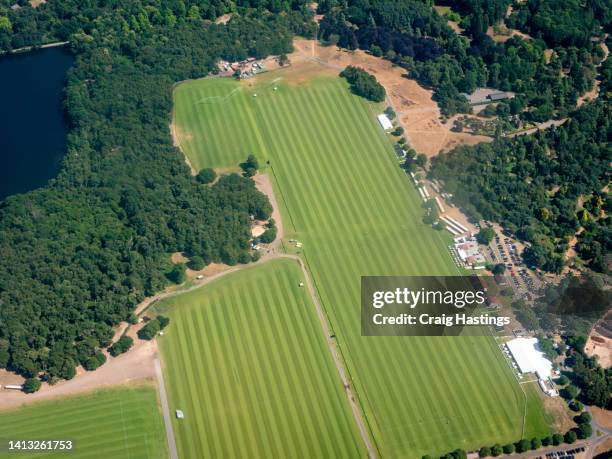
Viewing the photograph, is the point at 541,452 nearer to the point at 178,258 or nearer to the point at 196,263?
the point at 196,263

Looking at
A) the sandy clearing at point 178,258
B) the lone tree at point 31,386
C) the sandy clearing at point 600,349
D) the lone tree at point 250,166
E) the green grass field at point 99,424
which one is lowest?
the green grass field at point 99,424

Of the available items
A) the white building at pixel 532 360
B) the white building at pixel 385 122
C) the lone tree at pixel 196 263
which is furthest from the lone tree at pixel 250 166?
the white building at pixel 532 360

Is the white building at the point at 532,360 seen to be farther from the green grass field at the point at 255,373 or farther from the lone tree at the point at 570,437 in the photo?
the green grass field at the point at 255,373

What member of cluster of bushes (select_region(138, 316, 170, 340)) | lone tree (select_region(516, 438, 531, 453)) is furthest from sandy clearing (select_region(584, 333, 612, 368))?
cluster of bushes (select_region(138, 316, 170, 340))

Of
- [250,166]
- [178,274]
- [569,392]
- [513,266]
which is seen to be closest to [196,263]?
[178,274]

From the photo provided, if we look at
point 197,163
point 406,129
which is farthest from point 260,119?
point 406,129

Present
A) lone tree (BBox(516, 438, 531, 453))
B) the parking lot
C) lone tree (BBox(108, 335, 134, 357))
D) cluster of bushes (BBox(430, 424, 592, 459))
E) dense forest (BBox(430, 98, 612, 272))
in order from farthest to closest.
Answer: dense forest (BBox(430, 98, 612, 272)) < the parking lot < lone tree (BBox(108, 335, 134, 357)) < lone tree (BBox(516, 438, 531, 453)) < cluster of bushes (BBox(430, 424, 592, 459))

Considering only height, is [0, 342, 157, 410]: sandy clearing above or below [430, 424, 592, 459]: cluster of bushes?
below

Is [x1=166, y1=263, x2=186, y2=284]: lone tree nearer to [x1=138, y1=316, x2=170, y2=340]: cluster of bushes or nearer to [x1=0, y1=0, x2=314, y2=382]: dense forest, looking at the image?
[x1=0, y1=0, x2=314, y2=382]: dense forest
